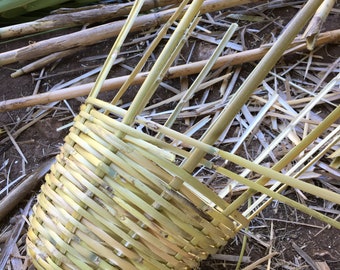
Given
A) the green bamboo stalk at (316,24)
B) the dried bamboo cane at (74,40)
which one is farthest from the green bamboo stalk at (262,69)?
the dried bamboo cane at (74,40)

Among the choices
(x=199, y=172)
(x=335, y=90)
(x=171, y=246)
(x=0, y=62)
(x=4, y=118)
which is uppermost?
(x=0, y=62)

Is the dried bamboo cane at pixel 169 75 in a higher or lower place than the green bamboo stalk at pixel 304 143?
higher

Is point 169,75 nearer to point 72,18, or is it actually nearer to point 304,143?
point 72,18

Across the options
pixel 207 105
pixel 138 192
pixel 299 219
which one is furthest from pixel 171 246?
pixel 207 105

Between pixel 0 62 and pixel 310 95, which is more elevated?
pixel 0 62

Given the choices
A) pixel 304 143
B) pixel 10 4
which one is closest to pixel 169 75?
pixel 10 4

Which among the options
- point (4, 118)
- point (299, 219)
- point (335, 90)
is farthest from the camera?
point (4, 118)

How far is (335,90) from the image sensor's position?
1.09m

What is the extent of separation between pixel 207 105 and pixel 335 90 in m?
0.26

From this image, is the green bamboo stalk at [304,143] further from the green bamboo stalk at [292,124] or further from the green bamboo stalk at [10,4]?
the green bamboo stalk at [10,4]

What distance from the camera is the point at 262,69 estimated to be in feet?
1.81

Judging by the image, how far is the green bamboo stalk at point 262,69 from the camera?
0.51 meters

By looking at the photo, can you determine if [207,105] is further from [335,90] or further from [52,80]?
[52,80]

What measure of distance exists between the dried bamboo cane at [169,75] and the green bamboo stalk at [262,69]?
0.52 m
